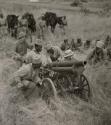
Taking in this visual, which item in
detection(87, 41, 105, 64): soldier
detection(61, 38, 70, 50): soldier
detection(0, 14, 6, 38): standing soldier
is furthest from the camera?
detection(0, 14, 6, 38): standing soldier

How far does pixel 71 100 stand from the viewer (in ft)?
18.8

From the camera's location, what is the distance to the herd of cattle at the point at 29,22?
669 cm

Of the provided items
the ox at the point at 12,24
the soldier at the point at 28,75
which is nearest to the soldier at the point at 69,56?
the soldier at the point at 28,75

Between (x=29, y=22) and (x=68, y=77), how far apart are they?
1362 mm

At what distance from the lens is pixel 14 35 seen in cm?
692

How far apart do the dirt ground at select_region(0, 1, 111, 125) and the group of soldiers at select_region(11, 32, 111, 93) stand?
13 centimetres

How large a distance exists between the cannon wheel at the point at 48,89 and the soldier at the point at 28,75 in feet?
0.42

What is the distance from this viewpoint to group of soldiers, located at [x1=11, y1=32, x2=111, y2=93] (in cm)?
601

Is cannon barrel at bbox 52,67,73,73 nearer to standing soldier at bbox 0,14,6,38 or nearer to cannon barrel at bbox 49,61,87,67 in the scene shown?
cannon barrel at bbox 49,61,87,67

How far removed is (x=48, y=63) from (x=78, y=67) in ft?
1.65

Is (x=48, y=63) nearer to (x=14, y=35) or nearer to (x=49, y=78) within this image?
(x=49, y=78)

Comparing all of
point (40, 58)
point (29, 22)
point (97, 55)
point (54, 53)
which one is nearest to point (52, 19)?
point (29, 22)

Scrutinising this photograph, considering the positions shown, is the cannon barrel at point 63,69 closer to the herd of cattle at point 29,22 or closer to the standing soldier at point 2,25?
the herd of cattle at point 29,22

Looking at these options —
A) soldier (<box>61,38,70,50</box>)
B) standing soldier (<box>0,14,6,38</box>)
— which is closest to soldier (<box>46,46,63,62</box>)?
soldier (<box>61,38,70,50</box>)
